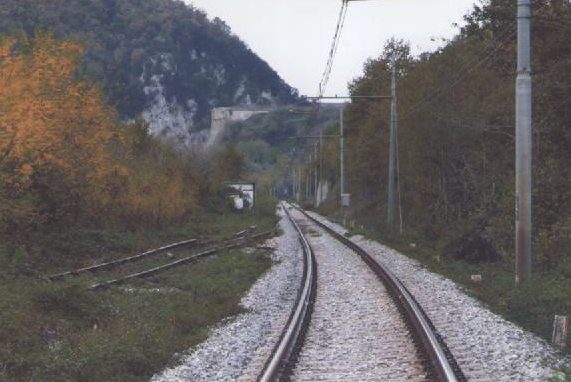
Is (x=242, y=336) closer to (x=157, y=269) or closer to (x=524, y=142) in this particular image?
(x=524, y=142)

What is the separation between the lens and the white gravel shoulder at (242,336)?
8.97 meters

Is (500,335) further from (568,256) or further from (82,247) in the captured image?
(82,247)

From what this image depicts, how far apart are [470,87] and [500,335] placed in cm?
1994

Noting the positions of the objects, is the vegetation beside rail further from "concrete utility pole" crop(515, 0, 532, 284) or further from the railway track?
the railway track

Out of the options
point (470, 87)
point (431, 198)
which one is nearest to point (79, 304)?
point (470, 87)

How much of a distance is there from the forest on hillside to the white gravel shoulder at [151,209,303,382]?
6.84 m

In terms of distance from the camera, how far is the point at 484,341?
404 inches

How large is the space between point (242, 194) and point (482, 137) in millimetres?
31387

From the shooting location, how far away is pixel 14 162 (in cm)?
1981

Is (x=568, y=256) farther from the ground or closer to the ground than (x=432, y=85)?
Result: closer to the ground

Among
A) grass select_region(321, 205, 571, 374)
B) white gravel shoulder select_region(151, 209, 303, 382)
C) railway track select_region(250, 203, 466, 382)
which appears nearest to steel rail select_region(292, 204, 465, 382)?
railway track select_region(250, 203, 466, 382)

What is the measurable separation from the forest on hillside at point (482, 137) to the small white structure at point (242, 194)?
13.8m

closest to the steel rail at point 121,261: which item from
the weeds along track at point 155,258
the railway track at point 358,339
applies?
the weeds along track at point 155,258

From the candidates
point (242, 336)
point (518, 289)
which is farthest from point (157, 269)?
point (518, 289)
